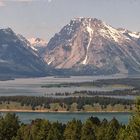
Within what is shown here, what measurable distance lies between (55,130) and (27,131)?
10.7 m

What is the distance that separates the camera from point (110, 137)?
10475 centimetres

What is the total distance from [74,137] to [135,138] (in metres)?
40.3

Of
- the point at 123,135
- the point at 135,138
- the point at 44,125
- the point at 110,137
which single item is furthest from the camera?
the point at 44,125

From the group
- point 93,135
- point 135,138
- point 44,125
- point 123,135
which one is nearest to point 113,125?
point 93,135

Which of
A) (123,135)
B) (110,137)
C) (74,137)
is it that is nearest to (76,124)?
(74,137)

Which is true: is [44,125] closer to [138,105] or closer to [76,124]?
[76,124]

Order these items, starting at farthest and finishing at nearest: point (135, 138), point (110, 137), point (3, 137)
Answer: point (3, 137), point (110, 137), point (135, 138)

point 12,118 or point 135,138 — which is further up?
point 12,118

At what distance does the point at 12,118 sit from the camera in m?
124

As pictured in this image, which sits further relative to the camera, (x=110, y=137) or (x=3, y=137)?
(x=3, y=137)

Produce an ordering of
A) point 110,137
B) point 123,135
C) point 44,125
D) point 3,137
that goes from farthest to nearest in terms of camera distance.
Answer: point 3,137 < point 44,125 < point 110,137 < point 123,135

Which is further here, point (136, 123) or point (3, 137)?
point (3, 137)

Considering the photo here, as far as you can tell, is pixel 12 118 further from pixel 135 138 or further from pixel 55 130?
pixel 135 138

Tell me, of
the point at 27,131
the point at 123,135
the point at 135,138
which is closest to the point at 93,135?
the point at 27,131
